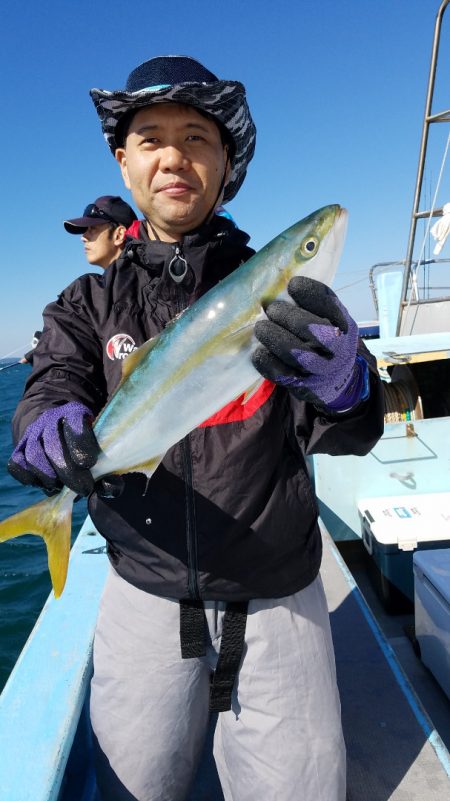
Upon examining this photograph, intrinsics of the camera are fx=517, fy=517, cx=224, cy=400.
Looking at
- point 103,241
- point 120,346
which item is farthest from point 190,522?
point 103,241

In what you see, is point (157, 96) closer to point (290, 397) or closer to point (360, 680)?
point (290, 397)

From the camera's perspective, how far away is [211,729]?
3270 millimetres

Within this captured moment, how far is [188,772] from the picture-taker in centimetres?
256

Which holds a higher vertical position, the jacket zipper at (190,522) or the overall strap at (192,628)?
the jacket zipper at (190,522)

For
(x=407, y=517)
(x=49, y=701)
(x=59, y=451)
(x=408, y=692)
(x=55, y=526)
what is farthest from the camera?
(x=407, y=517)

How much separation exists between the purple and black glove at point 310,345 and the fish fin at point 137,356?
0.43 metres

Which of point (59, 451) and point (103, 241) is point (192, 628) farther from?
point (103, 241)

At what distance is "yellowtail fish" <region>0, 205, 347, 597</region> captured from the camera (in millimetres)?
2098

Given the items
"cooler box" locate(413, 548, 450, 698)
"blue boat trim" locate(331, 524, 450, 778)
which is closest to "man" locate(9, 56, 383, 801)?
"blue boat trim" locate(331, 524, 450, 778)

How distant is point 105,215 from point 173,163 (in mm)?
4498

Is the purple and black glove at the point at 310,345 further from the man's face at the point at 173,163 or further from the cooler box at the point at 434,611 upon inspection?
the cooler box at the point at 434,611

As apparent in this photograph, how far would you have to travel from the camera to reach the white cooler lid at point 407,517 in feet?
17.4

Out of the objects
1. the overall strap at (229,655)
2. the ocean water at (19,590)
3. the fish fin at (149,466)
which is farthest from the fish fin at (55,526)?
the ocean water at (19,590)

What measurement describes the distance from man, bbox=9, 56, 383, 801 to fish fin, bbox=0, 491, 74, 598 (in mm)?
98
